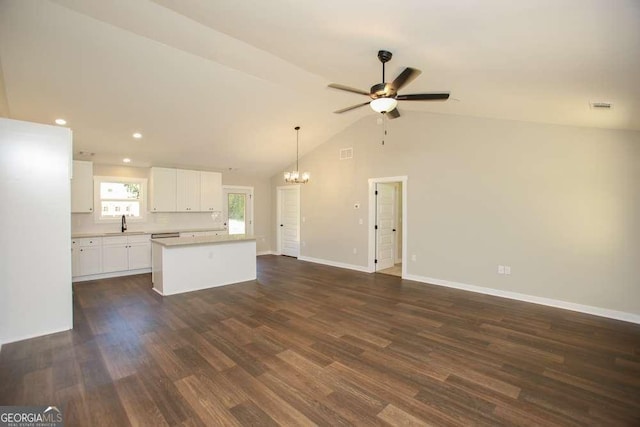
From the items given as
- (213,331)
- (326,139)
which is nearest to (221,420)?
(213,331)

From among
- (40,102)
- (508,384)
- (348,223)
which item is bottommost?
(508,384)

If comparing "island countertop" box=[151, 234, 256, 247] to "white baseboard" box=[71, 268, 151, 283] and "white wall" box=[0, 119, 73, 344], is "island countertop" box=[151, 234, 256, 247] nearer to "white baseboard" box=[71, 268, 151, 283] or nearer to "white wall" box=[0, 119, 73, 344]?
"white wall" box=[0, 119, 73, 344]

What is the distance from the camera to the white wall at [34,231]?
10.6ft

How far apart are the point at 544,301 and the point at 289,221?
250 inches

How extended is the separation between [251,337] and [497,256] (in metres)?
4.15

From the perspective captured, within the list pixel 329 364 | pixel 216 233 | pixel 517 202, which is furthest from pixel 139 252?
pixel 517 202

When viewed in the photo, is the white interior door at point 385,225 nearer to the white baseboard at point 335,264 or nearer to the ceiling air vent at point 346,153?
the white baseboard at point 335,264

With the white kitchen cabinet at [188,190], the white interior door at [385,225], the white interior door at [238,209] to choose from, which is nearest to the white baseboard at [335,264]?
the white interior door at [385,225]

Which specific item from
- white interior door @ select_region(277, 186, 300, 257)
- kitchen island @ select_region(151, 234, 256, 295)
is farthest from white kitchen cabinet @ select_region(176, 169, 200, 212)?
white interior door @ select_region(277, 186, 300, 257)

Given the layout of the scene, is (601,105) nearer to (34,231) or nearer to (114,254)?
(34,231)

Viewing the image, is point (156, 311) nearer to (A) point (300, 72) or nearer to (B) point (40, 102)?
(B) point (40, 102)

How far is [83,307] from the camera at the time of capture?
439 cm

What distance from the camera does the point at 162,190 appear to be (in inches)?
273

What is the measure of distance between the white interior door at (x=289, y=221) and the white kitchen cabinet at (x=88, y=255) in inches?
181
